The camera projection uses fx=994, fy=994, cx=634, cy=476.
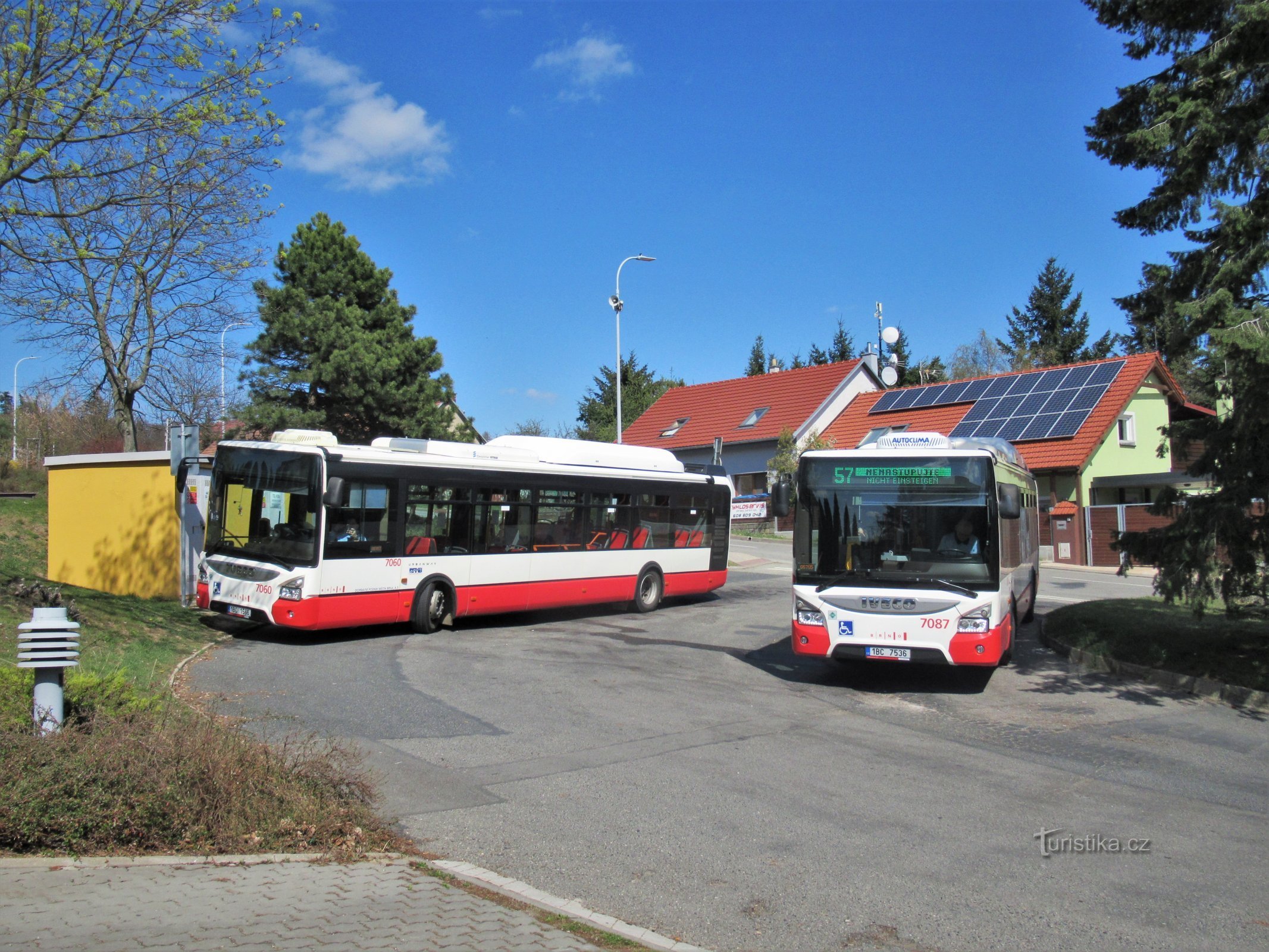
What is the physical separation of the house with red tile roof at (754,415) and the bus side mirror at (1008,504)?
33706 mm

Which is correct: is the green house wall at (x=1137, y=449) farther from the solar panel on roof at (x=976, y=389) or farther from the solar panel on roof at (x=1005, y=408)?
the solar panel on roof at (x=976, y=389)

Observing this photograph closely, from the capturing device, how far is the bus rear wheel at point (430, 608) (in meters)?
14.9

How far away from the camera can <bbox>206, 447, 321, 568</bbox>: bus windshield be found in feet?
44.1

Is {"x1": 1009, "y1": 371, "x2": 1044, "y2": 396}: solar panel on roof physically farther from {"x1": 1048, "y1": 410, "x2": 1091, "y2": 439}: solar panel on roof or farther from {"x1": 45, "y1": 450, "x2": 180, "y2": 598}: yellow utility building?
{"x1": 45, "y1": 450, "x2": 180, "y2": 598}: yellow utility building

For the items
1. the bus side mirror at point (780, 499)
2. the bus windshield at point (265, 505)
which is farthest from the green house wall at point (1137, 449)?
the bus windshield at point (265, 505)

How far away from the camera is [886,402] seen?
46.8 metres

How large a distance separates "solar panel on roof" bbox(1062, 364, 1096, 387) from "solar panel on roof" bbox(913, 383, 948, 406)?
5516 mm

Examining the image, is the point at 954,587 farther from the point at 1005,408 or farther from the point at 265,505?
the point at 1005,408

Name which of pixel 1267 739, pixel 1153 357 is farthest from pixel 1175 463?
pixel 1153 357

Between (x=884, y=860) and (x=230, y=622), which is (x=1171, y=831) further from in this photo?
(x=230, y=622)

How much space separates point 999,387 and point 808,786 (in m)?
37.9

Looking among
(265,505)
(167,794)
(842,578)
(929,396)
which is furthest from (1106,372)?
(167,794)

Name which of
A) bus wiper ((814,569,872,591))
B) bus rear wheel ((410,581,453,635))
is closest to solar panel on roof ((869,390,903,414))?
bus rear wheel ((410,581,453,635))

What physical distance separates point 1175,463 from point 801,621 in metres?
5.42
